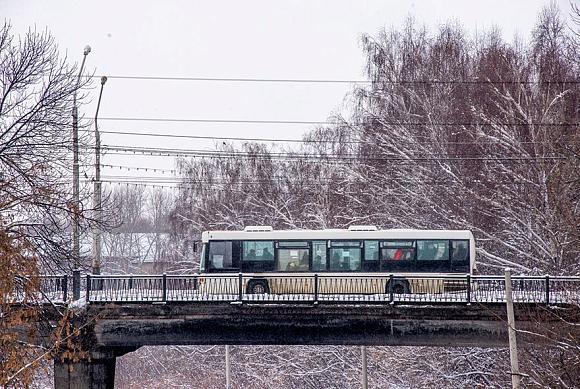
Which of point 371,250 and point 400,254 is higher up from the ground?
point 371,250

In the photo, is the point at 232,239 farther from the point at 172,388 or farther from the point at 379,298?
the point at 172,388

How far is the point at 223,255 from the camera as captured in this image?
94.0 ft

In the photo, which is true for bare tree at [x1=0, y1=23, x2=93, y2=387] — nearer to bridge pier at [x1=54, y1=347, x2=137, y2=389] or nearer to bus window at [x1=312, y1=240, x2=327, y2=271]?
bridge pier at [x1=54, y1=347, x2=137, y2=389]

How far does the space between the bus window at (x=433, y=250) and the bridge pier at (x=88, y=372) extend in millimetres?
11960

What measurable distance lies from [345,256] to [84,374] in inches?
424

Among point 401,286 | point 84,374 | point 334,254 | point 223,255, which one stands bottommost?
point 84,374

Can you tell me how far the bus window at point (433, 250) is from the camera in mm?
27953

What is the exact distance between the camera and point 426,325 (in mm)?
22125

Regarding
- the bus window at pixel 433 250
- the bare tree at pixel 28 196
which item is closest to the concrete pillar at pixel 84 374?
the bare tree at pixel 28 196

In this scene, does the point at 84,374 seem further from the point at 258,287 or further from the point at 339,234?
Answer: the point at 339,234

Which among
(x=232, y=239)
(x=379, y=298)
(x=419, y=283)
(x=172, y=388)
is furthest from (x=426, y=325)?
(x=172, y=388)

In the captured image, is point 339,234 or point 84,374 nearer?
point 84,374

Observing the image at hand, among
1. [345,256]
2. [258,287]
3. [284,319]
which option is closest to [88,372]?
[284,319]

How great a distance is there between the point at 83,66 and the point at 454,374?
1985 centimetres
